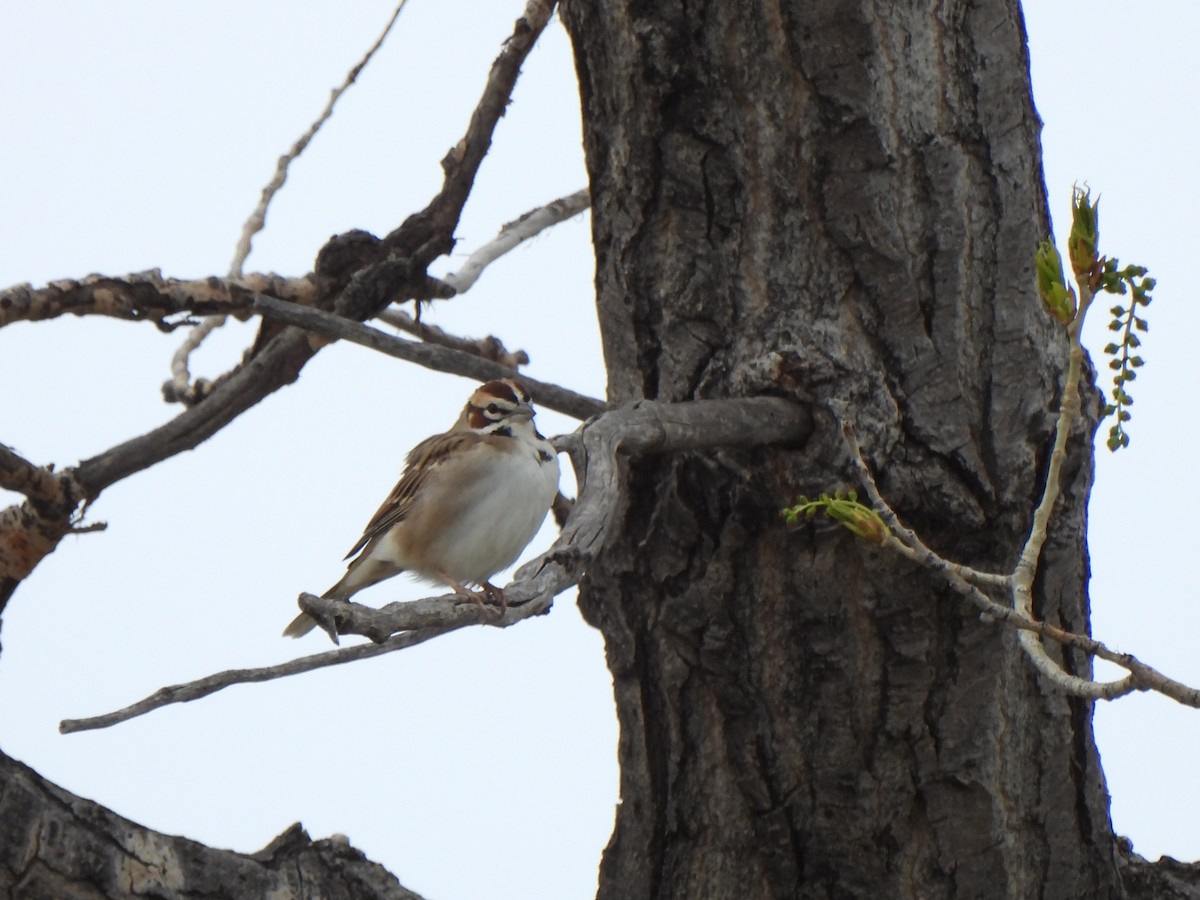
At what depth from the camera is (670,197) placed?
3586 millimetres

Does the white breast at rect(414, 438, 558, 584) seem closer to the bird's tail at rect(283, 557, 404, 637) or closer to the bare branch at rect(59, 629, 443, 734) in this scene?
the bird's tail at rect(283, 557, 404, 637)

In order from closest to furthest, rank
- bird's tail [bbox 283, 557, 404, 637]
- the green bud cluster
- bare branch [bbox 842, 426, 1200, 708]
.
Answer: bare branch [bbox 842, 426, 1200, 708] < the green bud cluster < bird's tail [bbox 283, 557, 404, 637]

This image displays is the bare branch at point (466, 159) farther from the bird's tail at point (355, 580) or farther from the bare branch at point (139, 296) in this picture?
the bird's tail at point (355, 580)

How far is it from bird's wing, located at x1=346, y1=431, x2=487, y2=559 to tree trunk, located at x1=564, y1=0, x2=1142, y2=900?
1.27 meters

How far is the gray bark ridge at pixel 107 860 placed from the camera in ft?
9.04

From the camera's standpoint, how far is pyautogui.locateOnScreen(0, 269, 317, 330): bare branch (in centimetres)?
356

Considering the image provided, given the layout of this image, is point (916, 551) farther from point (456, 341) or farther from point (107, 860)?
point (456, 341)

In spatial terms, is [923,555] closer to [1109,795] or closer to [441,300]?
[1109,795]

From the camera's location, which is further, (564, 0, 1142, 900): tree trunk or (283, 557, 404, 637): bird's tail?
(283, 557, 404, 637): bird's tail

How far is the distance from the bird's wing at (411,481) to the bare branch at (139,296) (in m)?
0.83

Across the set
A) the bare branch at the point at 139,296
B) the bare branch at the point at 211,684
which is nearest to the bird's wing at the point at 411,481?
the bare branch at the point at 139,296

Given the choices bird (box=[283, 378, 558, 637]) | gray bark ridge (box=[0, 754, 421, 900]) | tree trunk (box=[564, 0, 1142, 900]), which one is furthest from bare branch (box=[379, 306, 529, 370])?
gray bark ridge (box=[0, 754, 421, 900])

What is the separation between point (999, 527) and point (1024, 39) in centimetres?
115

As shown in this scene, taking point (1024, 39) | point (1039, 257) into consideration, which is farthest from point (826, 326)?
point (1039, 257)
